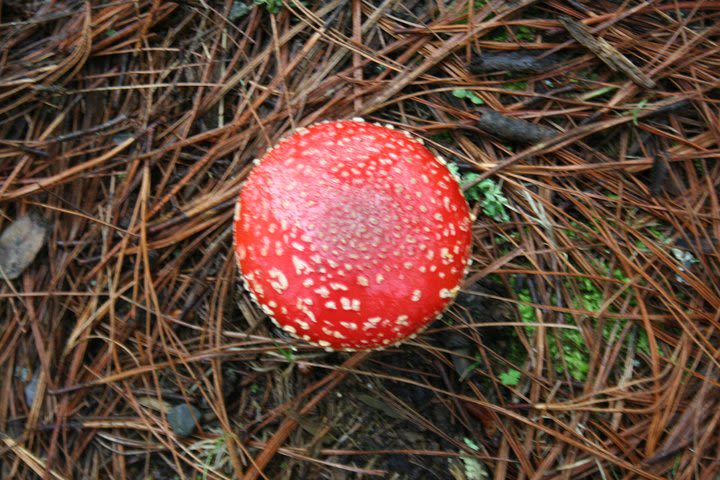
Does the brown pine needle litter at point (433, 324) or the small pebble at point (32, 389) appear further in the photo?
the small pebble at point (32, 389)

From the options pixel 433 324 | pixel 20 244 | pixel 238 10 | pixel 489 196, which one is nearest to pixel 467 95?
pixel 489 196

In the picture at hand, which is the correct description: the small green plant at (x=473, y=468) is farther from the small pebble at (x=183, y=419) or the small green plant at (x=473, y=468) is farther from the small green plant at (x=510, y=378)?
the small pebble at (x=183, y=419)

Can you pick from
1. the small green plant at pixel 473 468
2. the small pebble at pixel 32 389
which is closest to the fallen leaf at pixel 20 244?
the small pebble at pixel 32 389

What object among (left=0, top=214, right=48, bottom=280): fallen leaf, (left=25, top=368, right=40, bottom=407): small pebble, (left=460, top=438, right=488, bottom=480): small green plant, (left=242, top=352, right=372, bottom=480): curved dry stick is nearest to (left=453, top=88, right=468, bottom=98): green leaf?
(left=242, top=352, right=372, bottom=480): curved dry stick

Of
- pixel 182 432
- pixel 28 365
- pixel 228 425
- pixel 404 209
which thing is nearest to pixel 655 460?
pixel 404 209

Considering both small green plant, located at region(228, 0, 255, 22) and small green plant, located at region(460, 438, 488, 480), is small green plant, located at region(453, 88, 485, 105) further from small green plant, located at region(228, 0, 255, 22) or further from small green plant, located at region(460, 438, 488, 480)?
small green plant, located at region(460, 438, 488, 480)

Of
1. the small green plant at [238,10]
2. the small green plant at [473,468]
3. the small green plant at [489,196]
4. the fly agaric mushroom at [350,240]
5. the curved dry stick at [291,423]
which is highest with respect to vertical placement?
the small green plant at [238,10]

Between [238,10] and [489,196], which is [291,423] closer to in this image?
[489,196]
